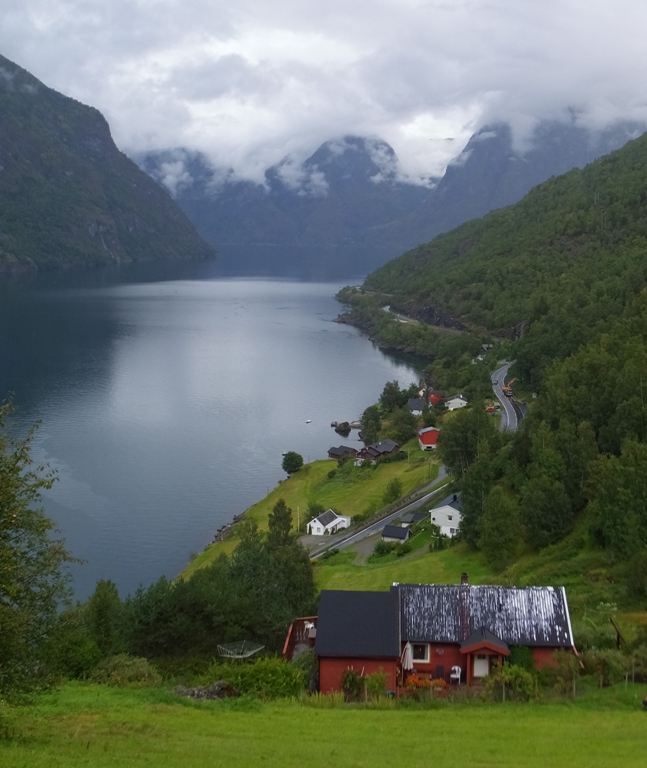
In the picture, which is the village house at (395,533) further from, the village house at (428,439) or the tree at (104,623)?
the village house at (428,439)

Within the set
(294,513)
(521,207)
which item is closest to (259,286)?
(521,207)

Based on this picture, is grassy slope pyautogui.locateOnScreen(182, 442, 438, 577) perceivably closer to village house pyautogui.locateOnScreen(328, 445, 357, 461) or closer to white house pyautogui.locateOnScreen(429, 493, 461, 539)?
village house pyautogui.locateOnScreen(328, 445, 357, 461)

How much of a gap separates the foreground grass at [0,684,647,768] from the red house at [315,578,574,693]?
2.21 metres

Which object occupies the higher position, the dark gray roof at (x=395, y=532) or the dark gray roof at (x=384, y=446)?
the dark gray roof at (x=384, y=446)

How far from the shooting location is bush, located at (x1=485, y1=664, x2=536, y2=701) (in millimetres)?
13062

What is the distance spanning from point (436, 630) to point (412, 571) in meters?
9.48

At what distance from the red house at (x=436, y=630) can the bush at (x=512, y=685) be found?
138 cm

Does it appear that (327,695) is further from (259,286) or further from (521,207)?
(259,286)

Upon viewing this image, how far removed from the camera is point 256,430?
183 ft

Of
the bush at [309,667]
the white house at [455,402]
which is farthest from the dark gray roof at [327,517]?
the white house at [455,402]

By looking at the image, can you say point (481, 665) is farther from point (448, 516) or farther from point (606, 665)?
point (448, 516)

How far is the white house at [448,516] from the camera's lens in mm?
30906

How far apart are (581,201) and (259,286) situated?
3297 inches

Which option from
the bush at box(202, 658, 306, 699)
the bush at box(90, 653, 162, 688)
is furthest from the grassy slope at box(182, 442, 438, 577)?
the bush at box(202, 658, 306, 699)
